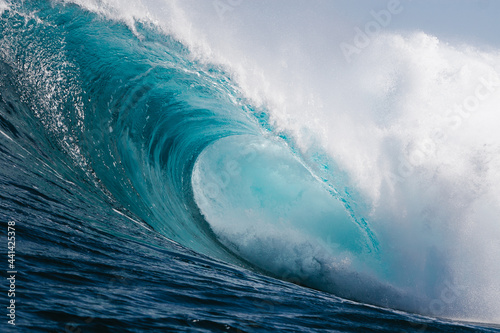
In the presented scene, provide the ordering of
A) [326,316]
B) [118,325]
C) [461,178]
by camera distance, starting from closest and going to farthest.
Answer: [118,325]
[326,316]
[461,178]

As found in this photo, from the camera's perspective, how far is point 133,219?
259 inches

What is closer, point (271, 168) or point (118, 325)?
point (118, 325)

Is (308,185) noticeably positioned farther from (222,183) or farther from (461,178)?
(461,178)

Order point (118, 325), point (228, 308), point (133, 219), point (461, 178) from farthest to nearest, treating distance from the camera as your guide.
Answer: point (461, 178)
point (133, 219)
point (228, 308)
point (118, 325)

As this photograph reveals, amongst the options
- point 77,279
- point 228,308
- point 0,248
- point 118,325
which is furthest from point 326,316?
point 0,248

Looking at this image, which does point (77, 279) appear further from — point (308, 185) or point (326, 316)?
point (308, 185)

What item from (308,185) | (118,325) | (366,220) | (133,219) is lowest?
(118,325)

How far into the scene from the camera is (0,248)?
311 cm

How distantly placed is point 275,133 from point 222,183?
2.05m

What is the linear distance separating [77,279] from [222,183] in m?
7.59

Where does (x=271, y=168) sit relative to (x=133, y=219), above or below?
above

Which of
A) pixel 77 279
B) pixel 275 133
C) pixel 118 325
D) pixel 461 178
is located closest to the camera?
pixel 118 325

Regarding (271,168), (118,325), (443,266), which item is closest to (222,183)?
(271,168)

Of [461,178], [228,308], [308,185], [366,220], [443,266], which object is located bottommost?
[228,308]
